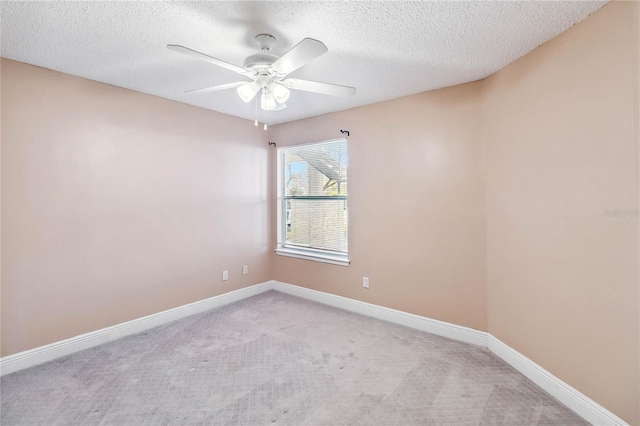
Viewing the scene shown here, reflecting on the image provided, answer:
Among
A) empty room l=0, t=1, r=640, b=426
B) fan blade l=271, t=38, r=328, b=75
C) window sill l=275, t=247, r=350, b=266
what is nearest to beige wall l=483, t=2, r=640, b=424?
empty room l=0, t=1, r=640, b=426

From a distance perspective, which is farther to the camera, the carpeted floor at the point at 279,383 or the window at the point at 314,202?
the window at the point at 314,202

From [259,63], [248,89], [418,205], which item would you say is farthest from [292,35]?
[418,205]

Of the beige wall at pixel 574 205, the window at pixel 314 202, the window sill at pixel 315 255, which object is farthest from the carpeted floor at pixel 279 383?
the window at pixel 314 202

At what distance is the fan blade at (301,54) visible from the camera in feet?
4.40

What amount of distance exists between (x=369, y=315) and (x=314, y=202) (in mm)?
1587

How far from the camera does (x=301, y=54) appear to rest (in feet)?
4.75

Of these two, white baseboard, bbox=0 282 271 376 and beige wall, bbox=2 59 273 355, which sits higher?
beige wall, bbox=2 59 273 355

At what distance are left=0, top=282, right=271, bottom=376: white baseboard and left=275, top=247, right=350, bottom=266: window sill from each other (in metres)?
0.81

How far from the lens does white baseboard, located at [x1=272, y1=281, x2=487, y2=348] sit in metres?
2.60

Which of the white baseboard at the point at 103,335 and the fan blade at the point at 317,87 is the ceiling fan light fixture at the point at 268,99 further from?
the white baseboard at the point at 103,335

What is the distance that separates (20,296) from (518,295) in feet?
12.6

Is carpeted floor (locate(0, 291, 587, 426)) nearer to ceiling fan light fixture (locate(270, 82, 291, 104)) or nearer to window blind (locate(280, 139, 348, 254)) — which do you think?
window blind (locate(280, 139, 348, 254))

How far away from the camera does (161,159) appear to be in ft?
9.88

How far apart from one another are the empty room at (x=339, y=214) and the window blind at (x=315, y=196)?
5 cm
